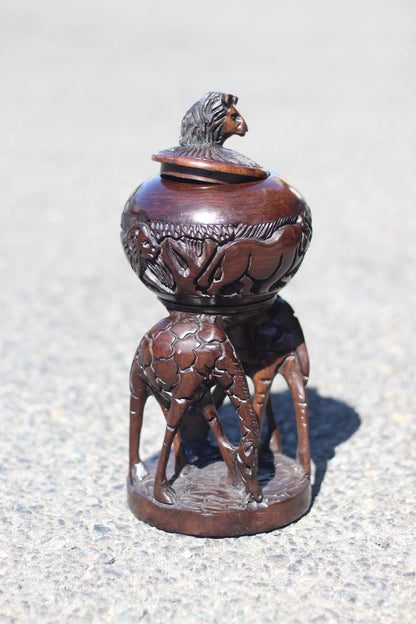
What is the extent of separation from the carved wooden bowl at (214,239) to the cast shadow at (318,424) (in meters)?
0.89

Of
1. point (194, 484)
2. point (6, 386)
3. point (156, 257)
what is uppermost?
point (156, 257)

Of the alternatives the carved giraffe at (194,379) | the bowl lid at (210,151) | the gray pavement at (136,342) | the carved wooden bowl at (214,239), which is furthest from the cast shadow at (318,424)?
the bowl lid at (210,151)

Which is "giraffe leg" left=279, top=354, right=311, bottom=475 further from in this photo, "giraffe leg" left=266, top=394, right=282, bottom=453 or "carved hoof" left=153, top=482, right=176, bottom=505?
"carved hoof" left=153, top=482, right=176, bottom=505

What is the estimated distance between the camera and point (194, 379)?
2164 mm

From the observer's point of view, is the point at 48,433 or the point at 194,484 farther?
the point at 48,433

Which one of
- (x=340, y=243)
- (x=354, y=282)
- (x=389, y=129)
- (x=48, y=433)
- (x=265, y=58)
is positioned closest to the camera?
(x=48, y=433)

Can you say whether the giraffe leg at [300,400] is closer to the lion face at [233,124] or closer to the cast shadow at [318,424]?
the cast shadow at [318,424]

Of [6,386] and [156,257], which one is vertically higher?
[156,257]

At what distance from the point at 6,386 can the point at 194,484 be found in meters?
1.35

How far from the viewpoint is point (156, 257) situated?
214 cm

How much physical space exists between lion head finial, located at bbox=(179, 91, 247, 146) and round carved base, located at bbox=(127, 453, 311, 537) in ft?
3.37

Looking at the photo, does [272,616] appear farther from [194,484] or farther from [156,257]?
[156,257]

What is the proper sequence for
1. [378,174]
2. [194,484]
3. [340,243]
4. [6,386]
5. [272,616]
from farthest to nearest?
[378,174] < [340,243] < [6,386] < [194,484] < [272,616]

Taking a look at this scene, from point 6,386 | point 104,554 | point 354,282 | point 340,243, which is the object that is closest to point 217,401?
point 104,554
